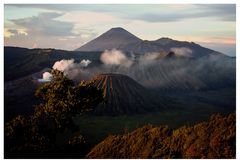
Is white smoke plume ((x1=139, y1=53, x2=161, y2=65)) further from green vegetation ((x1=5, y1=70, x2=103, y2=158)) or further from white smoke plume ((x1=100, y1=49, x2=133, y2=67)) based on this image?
green vegetation ((x1=5, y1=70, x2=103, y2=158))

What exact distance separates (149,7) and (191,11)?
1822 mm

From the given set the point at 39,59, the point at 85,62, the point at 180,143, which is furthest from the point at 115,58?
the point at 180,143

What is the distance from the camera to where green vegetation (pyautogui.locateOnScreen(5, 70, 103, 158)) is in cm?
1628

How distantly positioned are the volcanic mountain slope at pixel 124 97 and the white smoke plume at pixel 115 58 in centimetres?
160

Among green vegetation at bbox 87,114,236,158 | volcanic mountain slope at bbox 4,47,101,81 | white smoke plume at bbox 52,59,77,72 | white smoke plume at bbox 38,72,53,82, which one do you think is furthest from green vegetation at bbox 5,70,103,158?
white smoke plume at bbox 52,59,77,72

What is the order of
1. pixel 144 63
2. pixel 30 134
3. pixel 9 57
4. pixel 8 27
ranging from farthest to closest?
pixel 144 63 < pixel 9 57 < pixel 8 27 < pixel 30 134

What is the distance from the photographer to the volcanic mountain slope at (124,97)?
105 ft

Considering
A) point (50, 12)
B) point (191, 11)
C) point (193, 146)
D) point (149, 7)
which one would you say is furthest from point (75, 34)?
point (193, 146)

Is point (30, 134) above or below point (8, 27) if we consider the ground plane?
below

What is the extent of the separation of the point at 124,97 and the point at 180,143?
1845 centimetres

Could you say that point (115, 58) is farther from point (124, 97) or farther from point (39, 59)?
point (39, 59)

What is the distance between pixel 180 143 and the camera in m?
15.5

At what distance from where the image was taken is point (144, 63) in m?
41.3

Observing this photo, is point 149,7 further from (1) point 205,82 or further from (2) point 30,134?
(1) point 205,82
